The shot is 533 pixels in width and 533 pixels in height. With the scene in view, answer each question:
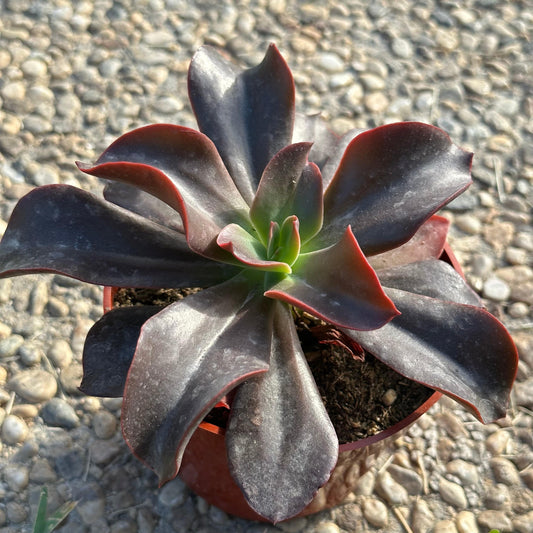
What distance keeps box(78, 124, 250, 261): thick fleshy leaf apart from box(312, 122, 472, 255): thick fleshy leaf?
19cm

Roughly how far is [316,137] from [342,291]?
510 mm

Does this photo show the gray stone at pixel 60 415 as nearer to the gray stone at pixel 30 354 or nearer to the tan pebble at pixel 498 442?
the gray stone at pixel 30 354

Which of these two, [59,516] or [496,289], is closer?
[59,516]

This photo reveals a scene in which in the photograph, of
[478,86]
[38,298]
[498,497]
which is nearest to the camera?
[498,497]

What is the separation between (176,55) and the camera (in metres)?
2.53

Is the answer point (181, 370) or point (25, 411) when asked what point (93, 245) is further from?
point (25, 411)

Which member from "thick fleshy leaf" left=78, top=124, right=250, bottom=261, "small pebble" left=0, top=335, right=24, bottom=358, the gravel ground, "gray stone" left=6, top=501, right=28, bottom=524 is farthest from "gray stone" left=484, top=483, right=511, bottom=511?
"small pebble" left=0, top=335, right=24, bottom=358

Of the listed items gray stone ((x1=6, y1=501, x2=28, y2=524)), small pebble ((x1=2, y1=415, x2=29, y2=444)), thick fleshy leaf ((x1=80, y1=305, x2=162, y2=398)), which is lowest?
gray stone ((x1=6, y1=501, x2=28, y2=524))

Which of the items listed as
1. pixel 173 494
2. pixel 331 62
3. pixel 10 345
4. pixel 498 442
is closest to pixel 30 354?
pixel 10 345

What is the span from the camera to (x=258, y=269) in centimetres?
118

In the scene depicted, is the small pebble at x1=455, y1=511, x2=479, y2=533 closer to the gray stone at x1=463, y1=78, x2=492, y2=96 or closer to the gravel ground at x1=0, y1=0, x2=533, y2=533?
the gravel ground at x1=0, y1=0, x2=533, y2=533

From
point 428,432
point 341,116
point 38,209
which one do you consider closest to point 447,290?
point 428,432

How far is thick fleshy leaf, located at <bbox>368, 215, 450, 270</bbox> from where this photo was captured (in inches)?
53.5

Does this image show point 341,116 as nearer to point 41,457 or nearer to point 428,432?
point 428,432
